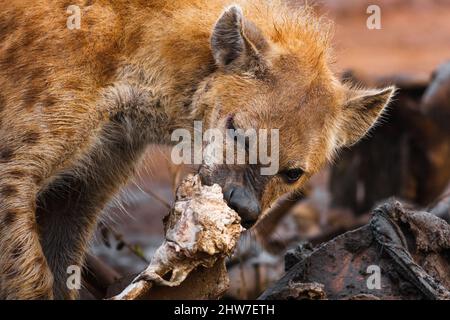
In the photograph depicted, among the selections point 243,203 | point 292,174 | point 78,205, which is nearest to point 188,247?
point 243,203

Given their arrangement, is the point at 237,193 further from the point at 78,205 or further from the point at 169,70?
the point at 78,205

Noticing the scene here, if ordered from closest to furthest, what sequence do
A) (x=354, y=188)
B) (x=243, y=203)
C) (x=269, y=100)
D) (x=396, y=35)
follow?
(x=243, y=203), (x=269, y=100), (x=354, y=188), (x=396, y=35)

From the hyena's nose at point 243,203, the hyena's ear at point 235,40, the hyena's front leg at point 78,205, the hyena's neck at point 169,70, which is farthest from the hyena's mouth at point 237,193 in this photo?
the hyena's front leg at point 78,205

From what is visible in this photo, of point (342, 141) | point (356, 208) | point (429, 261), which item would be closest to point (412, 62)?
point (356, 208)

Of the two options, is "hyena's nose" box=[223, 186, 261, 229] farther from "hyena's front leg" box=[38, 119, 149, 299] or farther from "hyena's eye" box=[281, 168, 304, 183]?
"hyena's front leg" box=[38, 119, 149, 299]

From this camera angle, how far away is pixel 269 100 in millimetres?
4898

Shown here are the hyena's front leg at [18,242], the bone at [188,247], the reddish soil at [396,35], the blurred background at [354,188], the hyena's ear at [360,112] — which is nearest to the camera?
the bone at [188,247]

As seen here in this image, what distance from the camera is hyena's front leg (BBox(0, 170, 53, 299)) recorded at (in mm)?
4762

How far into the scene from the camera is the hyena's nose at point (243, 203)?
4.55 meters

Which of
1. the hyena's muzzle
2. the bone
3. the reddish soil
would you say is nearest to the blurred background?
the hyena's muzzle

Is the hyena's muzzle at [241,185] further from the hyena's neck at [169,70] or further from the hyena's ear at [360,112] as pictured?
the hyena's ear at [360,112]

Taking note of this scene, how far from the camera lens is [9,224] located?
4.76 metres

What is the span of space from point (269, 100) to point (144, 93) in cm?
72
